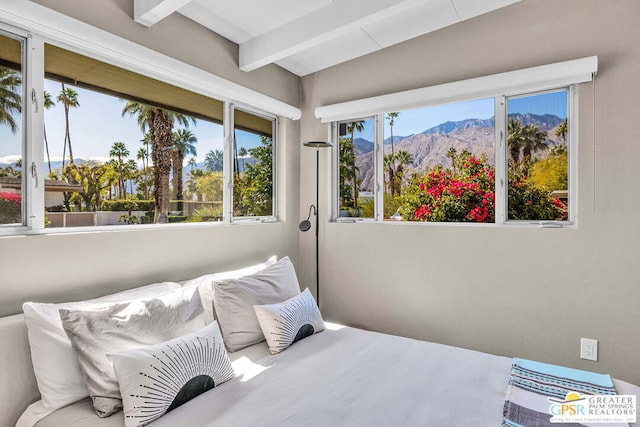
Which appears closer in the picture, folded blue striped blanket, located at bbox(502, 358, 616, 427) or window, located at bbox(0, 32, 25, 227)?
folded blue striped blanket, located at bbox(502, 358, 616, 427)

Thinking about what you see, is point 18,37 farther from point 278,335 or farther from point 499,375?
point 499,375

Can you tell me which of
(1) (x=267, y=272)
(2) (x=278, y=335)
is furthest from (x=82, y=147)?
(2) (x=278, y=335)

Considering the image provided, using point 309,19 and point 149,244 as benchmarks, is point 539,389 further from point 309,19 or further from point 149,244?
point 309,19

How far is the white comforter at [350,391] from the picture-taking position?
4.40ft

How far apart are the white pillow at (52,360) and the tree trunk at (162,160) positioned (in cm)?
92

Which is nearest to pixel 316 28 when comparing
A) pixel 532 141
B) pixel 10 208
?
pixel 532 141

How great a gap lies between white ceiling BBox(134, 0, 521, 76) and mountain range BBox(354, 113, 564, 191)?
0.77 m

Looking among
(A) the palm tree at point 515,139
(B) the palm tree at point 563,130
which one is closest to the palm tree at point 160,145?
(A) the palm tree at point 515,139

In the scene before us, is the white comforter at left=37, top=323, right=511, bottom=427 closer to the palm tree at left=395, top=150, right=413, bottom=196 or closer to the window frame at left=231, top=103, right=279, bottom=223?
the window frame at left=231, top=103, right=279, bottom=223

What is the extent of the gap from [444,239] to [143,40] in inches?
97.3

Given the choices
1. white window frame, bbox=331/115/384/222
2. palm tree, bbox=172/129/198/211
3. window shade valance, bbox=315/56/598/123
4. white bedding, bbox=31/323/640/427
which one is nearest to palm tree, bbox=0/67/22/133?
palm tree, bbox=172/129/198/211

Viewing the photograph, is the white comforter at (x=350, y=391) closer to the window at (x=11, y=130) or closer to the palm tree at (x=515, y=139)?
the window at (x=11, y=130)

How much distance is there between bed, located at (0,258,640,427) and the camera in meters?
1.34

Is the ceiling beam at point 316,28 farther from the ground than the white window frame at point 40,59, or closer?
farther from the ground
